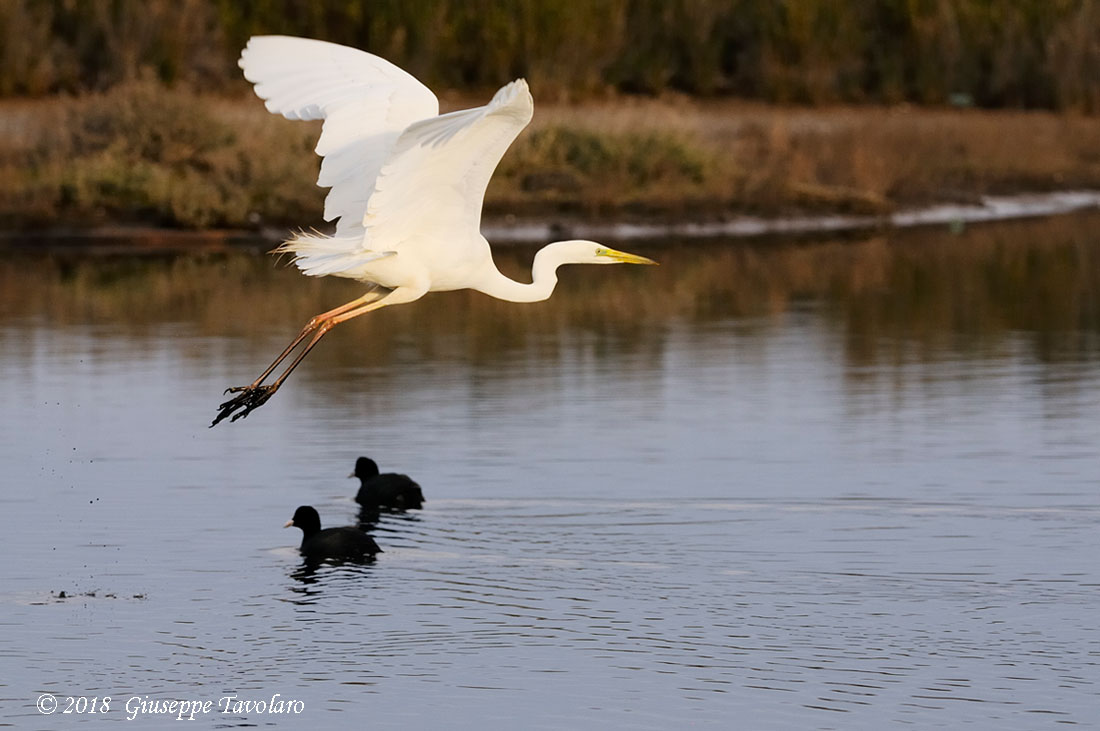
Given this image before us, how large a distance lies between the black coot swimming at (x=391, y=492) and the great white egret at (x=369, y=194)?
2.13 metres

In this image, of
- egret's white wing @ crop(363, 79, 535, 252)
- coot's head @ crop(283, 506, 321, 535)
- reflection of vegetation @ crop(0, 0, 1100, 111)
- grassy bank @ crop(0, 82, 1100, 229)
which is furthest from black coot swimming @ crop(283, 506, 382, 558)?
reflection of vegetation @ crop(0, 0, 1100, 111)

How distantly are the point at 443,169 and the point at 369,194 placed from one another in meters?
0.85

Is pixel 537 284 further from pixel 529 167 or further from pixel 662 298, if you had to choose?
pixel 529 167

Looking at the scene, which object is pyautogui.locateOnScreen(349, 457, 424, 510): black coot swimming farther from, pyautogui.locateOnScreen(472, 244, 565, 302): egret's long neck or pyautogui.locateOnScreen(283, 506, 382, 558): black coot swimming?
pyautogui.locateOnScreen(472, 244, 565, 302): egret's long neck

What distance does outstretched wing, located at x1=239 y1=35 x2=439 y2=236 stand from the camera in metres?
11.7

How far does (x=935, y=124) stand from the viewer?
147 ft

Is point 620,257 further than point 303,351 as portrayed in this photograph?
Yes

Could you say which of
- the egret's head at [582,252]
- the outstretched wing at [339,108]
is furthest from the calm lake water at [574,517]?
the outstretched wing at [339,108]

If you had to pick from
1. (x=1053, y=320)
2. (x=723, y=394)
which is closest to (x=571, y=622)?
(x=723, y=394)

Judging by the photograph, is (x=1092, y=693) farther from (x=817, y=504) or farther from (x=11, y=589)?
(x=11, y=589)

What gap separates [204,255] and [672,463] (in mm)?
16579

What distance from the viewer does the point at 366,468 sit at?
14758 millimetres

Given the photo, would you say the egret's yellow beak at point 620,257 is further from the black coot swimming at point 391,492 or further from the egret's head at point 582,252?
the black coot swimming at point 391,492

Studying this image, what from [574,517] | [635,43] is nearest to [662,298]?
[574,517]
